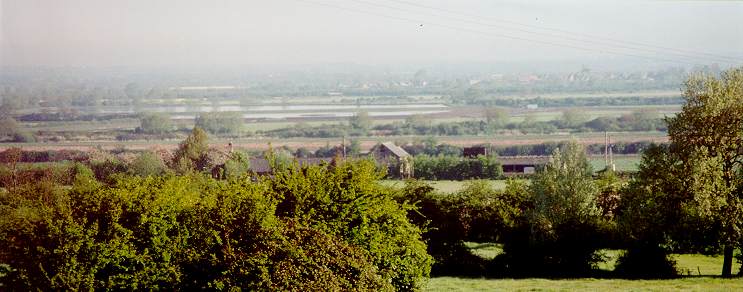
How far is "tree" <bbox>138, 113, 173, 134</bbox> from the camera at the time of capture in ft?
339

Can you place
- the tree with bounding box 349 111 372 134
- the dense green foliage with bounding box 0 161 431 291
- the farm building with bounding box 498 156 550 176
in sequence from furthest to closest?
the tree with bounding box 349 111 372 134
the farm building with bounding box 498 156 550 176
the dense green foliage with bounding box 0 161 431 291

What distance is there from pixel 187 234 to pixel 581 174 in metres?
18.1

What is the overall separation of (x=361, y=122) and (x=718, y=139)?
10754 centimetres

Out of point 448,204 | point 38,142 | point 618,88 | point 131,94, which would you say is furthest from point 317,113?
point 448,204

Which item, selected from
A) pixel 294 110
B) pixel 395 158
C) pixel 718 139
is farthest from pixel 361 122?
pixel 718 139

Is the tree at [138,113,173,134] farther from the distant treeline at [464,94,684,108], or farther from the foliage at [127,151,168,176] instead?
the distant treeline at [464,94,684,108]

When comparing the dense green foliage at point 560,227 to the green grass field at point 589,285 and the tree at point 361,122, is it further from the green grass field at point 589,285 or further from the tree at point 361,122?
the tree at point 361,122

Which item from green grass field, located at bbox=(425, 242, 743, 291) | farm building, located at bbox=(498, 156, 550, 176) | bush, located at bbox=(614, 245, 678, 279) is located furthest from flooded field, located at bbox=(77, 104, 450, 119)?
bush, located at bbox=(614, 245, 678, 279)

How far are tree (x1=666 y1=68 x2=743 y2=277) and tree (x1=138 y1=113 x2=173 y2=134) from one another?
85639 mm

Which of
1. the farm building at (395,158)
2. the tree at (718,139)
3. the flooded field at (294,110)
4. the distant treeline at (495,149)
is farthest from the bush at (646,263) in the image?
the flooded field at (294,110)

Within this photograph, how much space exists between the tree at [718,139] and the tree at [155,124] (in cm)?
8564

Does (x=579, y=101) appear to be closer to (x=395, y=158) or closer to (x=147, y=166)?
(x=395, y=158)

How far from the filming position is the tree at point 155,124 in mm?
103188

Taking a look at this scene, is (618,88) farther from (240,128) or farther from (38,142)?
(38,142)
